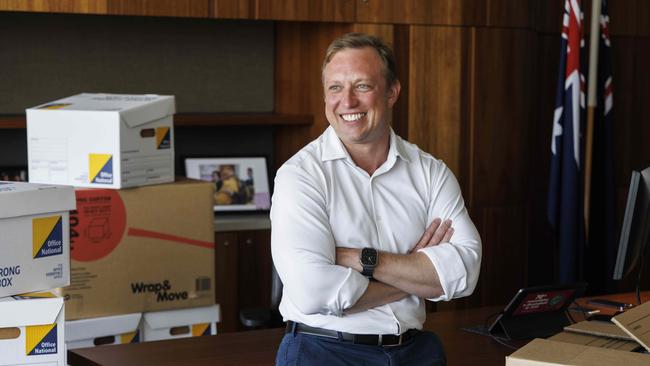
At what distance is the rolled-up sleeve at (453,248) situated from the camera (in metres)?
2.37

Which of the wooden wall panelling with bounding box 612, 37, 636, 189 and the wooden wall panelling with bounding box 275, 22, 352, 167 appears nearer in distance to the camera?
the wooden wall panelling with bounding box 275, 22, 352, 167

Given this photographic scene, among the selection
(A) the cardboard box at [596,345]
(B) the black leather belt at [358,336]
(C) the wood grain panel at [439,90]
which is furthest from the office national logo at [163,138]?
(A) the cardboard box at [596,345]

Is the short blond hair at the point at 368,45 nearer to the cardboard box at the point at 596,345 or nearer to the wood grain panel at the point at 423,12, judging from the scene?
the cardboard box at the point at 596,345

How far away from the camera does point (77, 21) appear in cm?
453

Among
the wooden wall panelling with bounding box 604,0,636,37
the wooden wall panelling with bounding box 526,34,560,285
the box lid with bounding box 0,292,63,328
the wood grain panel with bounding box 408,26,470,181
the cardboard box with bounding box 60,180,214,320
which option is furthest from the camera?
the wooden wall panelling with bounding box 604,0,636,37

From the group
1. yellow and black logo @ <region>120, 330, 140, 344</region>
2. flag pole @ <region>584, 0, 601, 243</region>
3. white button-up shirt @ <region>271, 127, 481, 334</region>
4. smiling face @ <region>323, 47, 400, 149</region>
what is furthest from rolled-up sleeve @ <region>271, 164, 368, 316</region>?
flag pole @ <region>584, 0, 601, 243</region>

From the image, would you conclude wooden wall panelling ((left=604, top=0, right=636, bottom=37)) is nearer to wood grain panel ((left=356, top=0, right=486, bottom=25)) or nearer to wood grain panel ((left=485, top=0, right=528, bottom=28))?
wood grain panel ((left=485, top=0, right=528, bottom=28))

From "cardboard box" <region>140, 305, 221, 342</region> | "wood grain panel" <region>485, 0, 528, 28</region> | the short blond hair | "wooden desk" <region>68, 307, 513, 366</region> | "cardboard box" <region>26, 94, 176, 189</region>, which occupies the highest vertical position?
"wood grain panel" <region>485, 0, 528, 28</region>

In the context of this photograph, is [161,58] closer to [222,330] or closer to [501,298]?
[222,330]

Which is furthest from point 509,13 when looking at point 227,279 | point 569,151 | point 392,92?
point 392,92

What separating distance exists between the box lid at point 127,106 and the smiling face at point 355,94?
1.06 meters

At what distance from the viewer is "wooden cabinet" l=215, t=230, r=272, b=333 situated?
178 inches

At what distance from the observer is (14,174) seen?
439 cm

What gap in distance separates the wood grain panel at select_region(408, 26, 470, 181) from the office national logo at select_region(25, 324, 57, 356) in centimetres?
255
